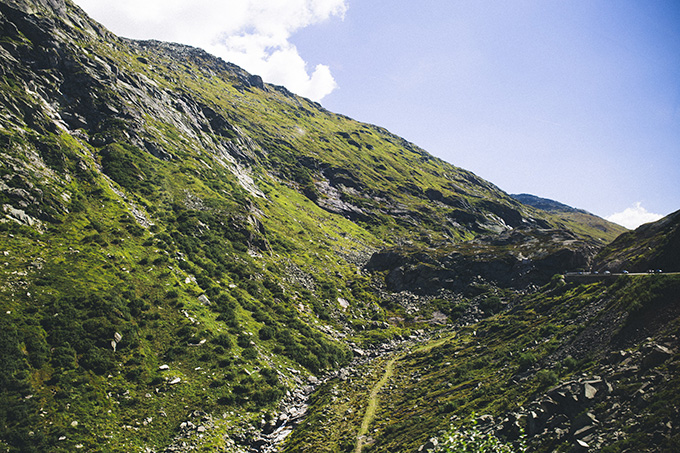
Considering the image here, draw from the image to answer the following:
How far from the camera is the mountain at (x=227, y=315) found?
21156 millimetres

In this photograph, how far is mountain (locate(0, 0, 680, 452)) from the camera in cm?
2116

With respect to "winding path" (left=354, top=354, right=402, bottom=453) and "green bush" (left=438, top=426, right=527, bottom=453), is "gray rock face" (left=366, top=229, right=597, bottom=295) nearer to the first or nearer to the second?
"winding path" (left=354, top=354, right=402, bottom=453)

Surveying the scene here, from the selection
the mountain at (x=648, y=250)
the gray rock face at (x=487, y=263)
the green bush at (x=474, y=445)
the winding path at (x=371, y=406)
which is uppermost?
the gray rock face at (x=487, y=263)

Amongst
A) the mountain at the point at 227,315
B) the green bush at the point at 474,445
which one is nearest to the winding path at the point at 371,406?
the mountain at the point at 227,315

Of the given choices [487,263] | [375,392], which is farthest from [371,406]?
[487,263]

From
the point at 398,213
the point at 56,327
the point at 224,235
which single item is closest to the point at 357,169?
the point at 398,213

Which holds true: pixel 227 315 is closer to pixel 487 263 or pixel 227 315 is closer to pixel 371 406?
pixel 371 406

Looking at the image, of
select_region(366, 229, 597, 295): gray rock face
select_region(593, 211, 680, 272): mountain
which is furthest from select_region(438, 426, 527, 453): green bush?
select_region(366, 229, 597, 295): gray rock face

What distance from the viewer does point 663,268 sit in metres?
31.1

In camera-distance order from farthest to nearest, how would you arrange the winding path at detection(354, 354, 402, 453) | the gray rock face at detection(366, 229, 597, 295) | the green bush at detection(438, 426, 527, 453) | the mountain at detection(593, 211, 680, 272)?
the gray rock face at detection(366, 229, 597, 295), the mountain at detection(593, 211, 680, 272), the winding path at detection(354, 354, 402, 453), the green bush at detection(438, 426, 527, 453)

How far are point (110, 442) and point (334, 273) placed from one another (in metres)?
57.8

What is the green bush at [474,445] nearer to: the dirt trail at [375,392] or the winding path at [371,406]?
the winding path at [371,406]

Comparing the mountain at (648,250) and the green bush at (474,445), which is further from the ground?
the mountain at (648,250)

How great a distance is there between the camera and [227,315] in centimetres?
4244
